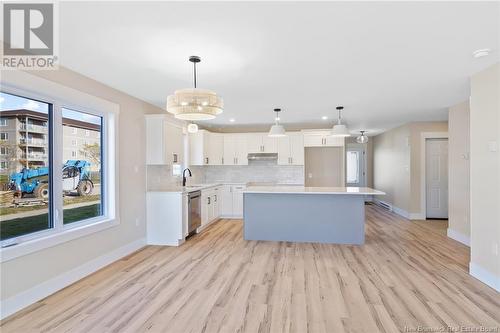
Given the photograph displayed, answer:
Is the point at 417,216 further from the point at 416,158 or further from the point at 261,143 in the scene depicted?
the point at 261,143

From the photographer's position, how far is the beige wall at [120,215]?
105 inches

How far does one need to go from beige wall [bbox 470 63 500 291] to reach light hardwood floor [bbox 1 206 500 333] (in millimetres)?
286

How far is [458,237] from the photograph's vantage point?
4934 mm

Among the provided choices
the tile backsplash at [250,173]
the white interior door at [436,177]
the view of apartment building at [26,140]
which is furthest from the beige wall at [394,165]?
the view of apartment building at [26,140]

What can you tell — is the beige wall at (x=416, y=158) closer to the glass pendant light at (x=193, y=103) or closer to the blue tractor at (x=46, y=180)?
the glass pendant light at (x=193, y=103)

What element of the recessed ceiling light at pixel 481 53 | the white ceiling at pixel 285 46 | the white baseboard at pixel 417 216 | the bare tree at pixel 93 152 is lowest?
the white baseboard at pixel 417 216

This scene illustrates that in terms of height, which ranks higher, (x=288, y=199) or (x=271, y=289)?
(x=288, y=199)

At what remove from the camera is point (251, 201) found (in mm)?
5070

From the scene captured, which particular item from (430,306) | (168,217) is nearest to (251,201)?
(168,217)

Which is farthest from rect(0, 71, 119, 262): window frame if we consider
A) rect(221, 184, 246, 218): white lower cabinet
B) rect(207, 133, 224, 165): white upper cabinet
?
rect(221, 184, 246, 218): white lower cabinet

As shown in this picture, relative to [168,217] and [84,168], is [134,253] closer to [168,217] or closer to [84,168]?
[168,217]

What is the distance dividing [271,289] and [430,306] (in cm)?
155

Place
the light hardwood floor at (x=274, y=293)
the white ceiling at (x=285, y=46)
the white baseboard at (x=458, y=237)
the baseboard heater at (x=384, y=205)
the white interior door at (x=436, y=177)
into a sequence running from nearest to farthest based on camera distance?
the white ceiling at (x=285, y=46) < the light hardwood floor at (x=274, y=293) < the white baseboard at (x=458, y=237) < the white interior door at (x=436, y=177) < the baseboard heater at (x=384, y=205)

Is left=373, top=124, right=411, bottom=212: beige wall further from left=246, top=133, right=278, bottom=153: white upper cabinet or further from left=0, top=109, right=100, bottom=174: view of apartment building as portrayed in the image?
left=0, top=109, right=100, bottom=174: view of apartment building
